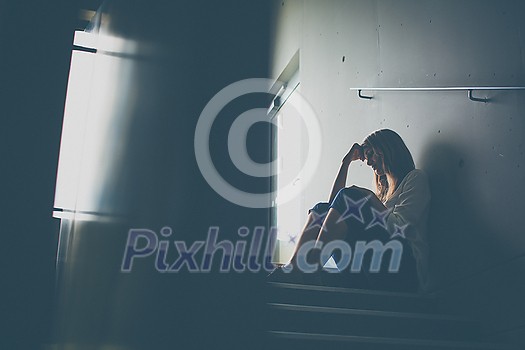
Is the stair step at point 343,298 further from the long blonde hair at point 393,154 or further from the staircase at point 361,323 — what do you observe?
the long blonde hair at point 393,154

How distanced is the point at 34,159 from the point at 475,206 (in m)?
2.07

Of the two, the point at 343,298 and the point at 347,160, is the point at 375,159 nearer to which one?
the point at 347,160

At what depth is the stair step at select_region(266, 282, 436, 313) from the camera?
8.13 feet

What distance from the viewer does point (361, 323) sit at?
232 centimetres

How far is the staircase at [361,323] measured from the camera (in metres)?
2.08

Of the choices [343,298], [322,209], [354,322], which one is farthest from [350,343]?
[322,209]

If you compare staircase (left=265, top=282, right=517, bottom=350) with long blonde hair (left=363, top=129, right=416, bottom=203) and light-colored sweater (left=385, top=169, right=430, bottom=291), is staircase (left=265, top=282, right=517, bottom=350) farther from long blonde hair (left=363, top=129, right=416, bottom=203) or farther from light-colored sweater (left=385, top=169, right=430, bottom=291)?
long blonde hair (left=363, top=129, right=416, bottom=203)

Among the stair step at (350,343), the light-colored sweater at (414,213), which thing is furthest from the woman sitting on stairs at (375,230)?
the stair step at (350,343)

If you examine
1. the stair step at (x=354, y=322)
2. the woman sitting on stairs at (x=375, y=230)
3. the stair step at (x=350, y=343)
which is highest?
the woman sitting on stairs at (x=375, y=230)

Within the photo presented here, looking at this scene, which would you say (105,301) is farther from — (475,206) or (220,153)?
(475,206)

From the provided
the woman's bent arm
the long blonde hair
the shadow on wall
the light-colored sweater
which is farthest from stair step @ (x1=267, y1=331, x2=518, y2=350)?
the woman's bent arm

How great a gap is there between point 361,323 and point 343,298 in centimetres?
25

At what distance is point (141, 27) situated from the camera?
165 cm

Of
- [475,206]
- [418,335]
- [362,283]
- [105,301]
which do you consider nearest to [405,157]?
[475,206]
